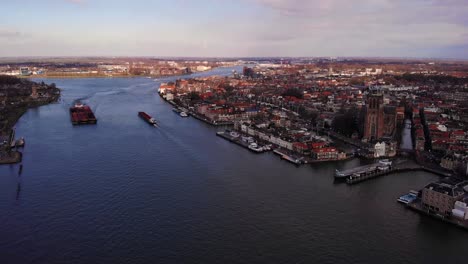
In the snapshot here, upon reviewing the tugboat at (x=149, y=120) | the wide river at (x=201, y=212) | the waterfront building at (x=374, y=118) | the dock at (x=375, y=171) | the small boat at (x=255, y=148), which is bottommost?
the wide river at (x=201, y=212)

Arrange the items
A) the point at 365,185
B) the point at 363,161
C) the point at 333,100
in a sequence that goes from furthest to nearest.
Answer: the point at 333,100 → the point at 363,161 → the point at 365,185

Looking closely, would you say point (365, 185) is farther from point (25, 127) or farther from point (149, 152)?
point (25, 127)

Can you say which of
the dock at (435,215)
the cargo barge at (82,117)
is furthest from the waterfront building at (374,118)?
the cargo barge at (82,117)

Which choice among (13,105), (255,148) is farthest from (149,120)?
(13,105)

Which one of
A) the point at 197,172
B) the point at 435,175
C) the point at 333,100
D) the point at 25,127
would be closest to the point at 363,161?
the point at 435,175

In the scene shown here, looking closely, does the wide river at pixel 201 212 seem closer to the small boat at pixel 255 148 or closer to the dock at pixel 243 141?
the small boat at pixel 255 148
